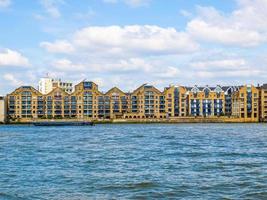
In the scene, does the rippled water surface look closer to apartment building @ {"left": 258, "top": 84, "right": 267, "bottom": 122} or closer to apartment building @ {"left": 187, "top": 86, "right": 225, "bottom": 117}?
apartment building @ {"left": 187, "top": 86, "right": 225, "bottom": 117}

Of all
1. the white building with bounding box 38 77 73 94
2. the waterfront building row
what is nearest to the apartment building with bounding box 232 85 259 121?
the waterfront building row

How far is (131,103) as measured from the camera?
147 meters

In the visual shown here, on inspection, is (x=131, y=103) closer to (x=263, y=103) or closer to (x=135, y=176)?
(x=263, y=103)

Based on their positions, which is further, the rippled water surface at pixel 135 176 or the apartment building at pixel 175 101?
the apartment building at pixel 175 101

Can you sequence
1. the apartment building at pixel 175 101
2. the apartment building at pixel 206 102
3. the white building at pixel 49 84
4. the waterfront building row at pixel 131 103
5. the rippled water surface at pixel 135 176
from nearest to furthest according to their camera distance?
the rippled water surface at pixel 135 176 < the waterfront building row at pixel 131 103 < the apartment building at pixel 175 101 < the apartment building at pixel 206 102 < the white building at pixel 49 84

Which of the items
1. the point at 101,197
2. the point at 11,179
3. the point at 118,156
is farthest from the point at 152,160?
the point at 101,197

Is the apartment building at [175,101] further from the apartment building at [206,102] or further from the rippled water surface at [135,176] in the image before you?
the rippled water surface at [135,176]

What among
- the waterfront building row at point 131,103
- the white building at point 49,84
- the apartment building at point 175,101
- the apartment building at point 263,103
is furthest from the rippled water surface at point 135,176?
the white building at point 49,84

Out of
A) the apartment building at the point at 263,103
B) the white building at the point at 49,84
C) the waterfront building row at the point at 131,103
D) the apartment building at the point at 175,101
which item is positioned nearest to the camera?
the waterfront building row at the point at 131,103

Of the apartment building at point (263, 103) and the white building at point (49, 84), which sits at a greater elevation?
the white building at point (49, 84)

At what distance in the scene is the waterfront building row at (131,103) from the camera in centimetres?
14475

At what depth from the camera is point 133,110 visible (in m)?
147

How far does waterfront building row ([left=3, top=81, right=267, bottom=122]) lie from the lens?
14475cm

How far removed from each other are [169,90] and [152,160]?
119451 millimetres
